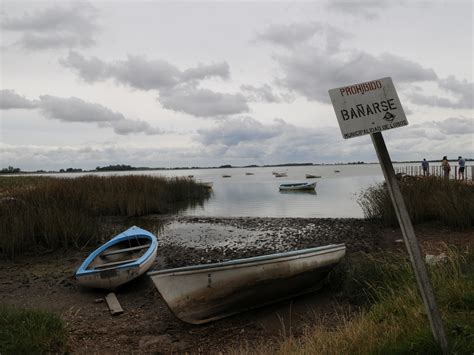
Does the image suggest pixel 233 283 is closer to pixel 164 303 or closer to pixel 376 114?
pixel 164 303

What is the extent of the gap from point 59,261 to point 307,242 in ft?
23.4

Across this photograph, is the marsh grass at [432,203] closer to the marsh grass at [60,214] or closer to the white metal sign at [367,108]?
the white metal sign at [367,108]

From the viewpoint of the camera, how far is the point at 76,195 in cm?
1411

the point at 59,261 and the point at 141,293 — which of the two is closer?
the point at 141,293

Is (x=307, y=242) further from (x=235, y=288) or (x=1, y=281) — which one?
(x=1, y=281)

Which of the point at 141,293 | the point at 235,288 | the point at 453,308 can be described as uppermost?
the point at 453,308

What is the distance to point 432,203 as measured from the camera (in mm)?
12359

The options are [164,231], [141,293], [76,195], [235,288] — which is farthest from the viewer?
[164,231]

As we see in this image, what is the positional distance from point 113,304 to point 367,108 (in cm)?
569

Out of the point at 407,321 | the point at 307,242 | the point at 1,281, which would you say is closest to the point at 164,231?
the point at 307,242

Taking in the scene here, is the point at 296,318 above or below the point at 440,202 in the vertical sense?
below

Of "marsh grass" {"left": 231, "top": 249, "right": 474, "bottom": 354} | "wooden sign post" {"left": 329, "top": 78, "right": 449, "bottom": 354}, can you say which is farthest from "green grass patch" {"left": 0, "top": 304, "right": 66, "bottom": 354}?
"wooden sign post" {"left": 329, "top": 78, "right": 449, "bottom": 354}

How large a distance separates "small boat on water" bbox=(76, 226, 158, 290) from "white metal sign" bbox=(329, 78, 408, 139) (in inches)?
229

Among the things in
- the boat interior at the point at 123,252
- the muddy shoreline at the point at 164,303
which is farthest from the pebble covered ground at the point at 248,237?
the boat interior at the point at 123,252
